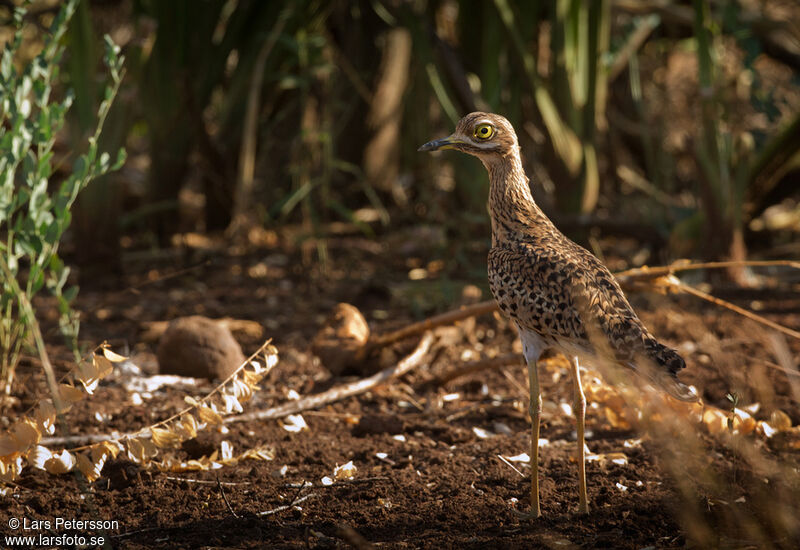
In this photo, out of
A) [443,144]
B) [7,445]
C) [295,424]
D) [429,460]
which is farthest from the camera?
[295,424]

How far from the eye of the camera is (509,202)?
3180 millimetres

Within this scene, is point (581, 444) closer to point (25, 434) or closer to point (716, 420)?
point (716, 420)

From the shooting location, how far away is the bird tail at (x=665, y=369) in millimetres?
2611

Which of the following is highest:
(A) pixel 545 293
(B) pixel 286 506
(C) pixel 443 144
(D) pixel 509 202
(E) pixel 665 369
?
(C) pixel 443 144

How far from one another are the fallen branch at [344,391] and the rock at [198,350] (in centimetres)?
47

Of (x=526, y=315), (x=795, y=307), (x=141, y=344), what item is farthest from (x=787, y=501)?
(x=141, y=344)

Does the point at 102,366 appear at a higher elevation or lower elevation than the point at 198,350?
higher

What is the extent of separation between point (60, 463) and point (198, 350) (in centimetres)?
117

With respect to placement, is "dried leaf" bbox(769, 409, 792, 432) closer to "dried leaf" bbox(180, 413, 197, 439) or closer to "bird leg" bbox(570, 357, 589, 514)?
"bird leg" bbox(570, 357, 589, 514)

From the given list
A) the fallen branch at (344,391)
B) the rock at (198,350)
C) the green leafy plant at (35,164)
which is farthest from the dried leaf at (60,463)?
the rock at (198,350)

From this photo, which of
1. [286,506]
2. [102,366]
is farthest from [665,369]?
[102,366]

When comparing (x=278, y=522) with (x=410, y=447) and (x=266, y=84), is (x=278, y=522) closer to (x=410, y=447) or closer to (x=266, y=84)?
(x=410, y=447)

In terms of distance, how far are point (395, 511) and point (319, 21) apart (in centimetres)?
354

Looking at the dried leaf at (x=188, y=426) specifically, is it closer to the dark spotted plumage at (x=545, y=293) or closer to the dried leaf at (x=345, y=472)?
the dried leaf at (x=345, y=472)
